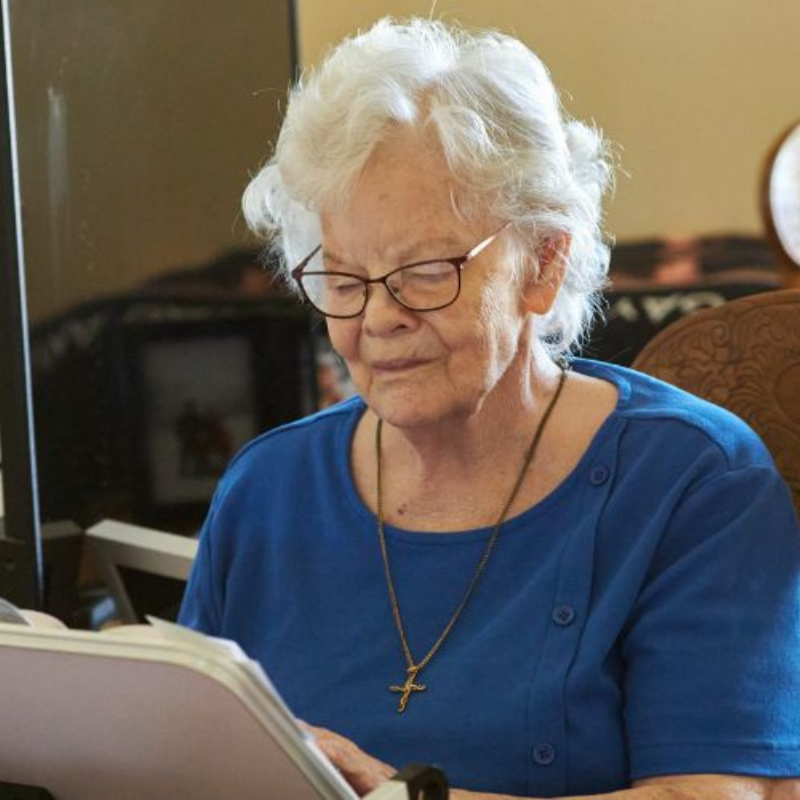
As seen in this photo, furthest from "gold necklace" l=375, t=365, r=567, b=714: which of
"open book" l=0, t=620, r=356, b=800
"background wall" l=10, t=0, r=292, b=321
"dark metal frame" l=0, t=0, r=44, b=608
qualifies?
"background wall" l=10, t=0, r=292, b=321

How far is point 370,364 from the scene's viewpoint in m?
1.43

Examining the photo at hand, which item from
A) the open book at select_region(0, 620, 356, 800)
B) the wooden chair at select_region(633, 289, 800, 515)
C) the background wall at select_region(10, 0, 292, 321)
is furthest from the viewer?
the background wall at select_region(10, 0, 292, 321)

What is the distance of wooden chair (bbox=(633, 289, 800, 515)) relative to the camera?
1.59 m

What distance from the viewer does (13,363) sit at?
197 centimetres

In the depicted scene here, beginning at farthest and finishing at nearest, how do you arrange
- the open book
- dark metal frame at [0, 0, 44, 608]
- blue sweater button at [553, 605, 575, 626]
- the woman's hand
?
dark metal frame at [0, 0, 44, 608], blue sweater button at [553, 605, 575, 626], the woman's hand, the open book

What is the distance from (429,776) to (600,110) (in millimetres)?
2970

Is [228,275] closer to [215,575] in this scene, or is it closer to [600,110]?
[215,575]

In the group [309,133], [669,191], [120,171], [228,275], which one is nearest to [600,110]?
[669,191]

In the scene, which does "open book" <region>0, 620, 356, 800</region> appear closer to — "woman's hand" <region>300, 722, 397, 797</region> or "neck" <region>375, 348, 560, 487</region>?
"woman's hand" <region>300, 722, 397, 797</region>

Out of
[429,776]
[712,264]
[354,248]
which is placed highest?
[354,248]

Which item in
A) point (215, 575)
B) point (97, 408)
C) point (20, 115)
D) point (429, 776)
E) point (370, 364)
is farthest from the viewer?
point (97, 408)

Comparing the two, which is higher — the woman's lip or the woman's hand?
the woman's lip

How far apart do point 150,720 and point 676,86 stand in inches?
118

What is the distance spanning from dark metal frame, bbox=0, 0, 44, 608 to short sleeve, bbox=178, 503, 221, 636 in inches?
17.8
